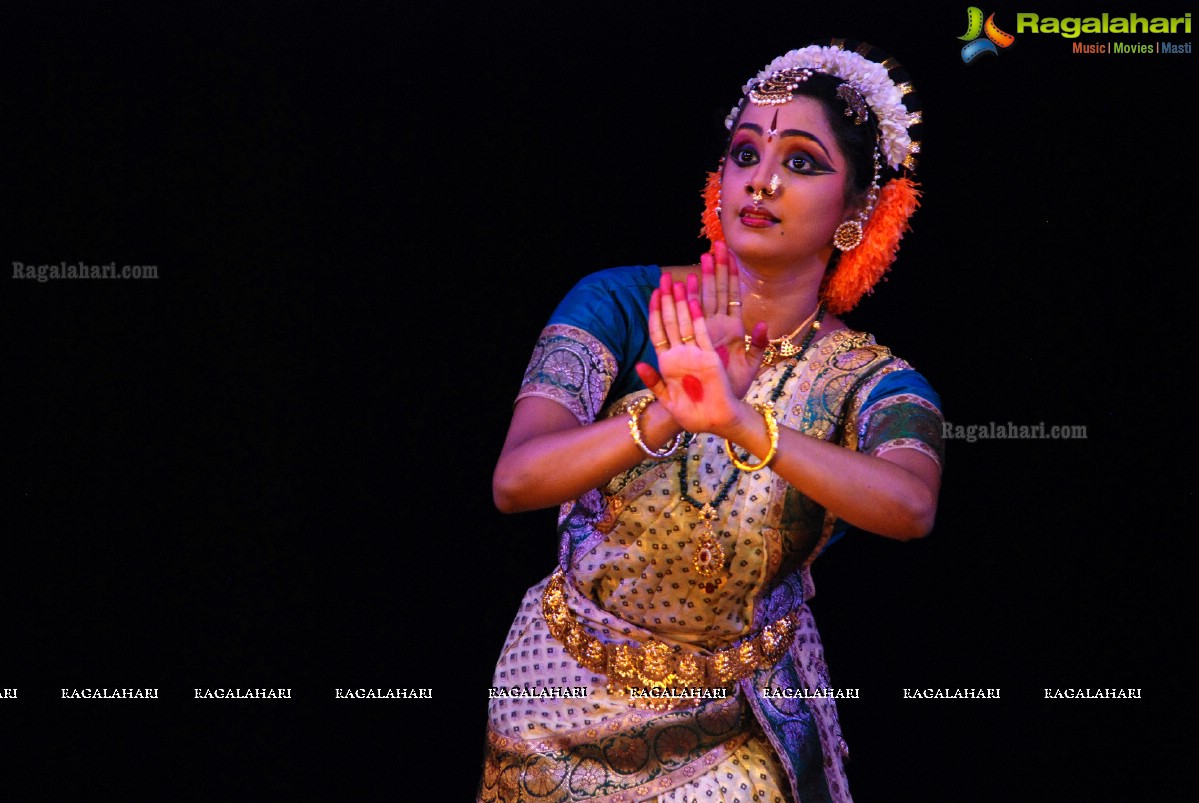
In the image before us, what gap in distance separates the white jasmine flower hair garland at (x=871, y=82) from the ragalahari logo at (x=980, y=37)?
2.05ft

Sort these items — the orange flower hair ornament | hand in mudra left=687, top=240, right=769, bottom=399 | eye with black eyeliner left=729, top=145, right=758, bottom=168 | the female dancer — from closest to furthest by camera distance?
hand in mudra left=687, top=240, right=769, bottom=399 < the female dancer < eye with black eyeliner left=729, top=145, right=758, bottom=168 < the orange flower hair ornament

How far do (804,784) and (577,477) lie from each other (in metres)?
0.72

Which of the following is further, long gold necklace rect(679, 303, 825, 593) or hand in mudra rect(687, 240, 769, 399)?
long gold necklace rect(679, 303, 825, 593)

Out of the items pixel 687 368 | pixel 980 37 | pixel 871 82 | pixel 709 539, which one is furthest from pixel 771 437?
pixel 980 37

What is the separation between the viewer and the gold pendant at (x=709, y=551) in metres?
2.52

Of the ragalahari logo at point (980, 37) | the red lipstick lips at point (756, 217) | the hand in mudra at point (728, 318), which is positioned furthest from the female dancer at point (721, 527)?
the ragalahari logo at point (980, 37)

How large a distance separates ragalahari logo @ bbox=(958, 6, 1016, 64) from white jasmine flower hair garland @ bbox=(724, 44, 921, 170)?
626 mm

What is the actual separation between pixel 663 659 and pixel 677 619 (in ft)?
0.23

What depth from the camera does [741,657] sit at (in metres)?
2.58

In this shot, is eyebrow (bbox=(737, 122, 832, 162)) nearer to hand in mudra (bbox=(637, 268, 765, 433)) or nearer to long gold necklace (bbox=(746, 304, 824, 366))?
long gold necklace (bbox=(746, 304, 824, 366))

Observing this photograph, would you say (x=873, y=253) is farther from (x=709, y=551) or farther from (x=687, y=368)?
(x=687, y=368)

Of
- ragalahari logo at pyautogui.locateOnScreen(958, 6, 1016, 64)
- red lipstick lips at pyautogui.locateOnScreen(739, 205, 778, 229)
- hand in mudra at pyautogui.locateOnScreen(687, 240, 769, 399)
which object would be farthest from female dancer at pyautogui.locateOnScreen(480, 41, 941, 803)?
ragalahari logo at pyautogui.locateOnScreen(958, 6, 1016, 64)

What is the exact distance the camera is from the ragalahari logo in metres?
3.30

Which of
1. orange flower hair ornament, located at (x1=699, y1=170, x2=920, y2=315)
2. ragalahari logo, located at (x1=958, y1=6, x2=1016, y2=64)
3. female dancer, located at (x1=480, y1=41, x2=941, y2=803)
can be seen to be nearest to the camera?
female dancer, located at (x1=480, y1=41, x2=941, y2=803)
